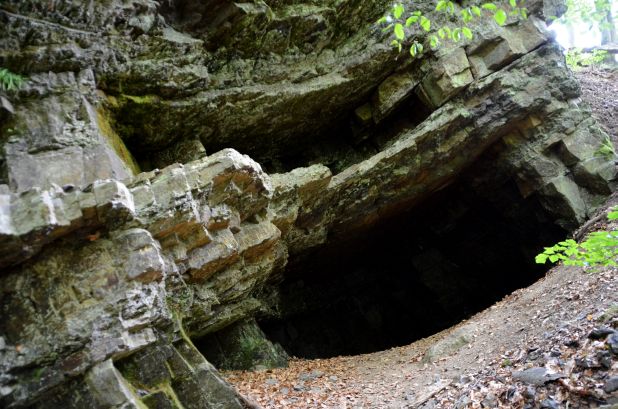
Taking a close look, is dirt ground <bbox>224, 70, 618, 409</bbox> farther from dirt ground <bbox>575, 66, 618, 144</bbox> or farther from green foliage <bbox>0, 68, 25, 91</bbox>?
green foliage <bbox>0, 68, 25, 91</bbox>

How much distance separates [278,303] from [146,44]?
34.2 ft

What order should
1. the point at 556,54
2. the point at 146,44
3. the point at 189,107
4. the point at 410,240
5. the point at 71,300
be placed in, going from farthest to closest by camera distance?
the point at 410,240 < the point at 556,54 < the point at 189,107 < the point at 146,44 < the point at 71,300

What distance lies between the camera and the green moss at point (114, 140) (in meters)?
9.64

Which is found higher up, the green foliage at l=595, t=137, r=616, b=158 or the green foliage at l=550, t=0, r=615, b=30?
the green foliage at l=550, t=0, r=615, b=30

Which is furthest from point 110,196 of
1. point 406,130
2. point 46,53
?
point 406,130

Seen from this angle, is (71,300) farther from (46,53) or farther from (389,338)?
(389,338)

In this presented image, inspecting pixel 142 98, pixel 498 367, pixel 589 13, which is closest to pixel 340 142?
pixel 142 98

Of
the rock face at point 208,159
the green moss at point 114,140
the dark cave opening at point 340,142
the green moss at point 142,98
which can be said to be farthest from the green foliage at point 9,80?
the dark cave opening at point 340,142

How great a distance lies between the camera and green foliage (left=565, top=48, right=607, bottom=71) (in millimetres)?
21484

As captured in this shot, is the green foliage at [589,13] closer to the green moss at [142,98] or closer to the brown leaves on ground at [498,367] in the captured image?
the brown leaves on ground at [498,367]

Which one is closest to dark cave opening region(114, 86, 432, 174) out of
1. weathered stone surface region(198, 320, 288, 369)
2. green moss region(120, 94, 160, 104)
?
green moss region(120, 94, 160, 104)

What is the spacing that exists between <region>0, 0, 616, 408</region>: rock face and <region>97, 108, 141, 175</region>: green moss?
0.19ft

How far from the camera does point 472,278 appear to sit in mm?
20688

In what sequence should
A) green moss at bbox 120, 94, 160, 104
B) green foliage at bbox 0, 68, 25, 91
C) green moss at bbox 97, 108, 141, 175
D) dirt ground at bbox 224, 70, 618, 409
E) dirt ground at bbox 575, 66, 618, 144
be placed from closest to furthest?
dirt ground at bbox 224, 70, 618, 409
green foliage at bbox 0, 68, 25, 91
green moss at bbox 97, 108, 141, 175
green moss at bbox 120, 94, 160, 104
dirt ground at bbox 575, 66, 618, 144
